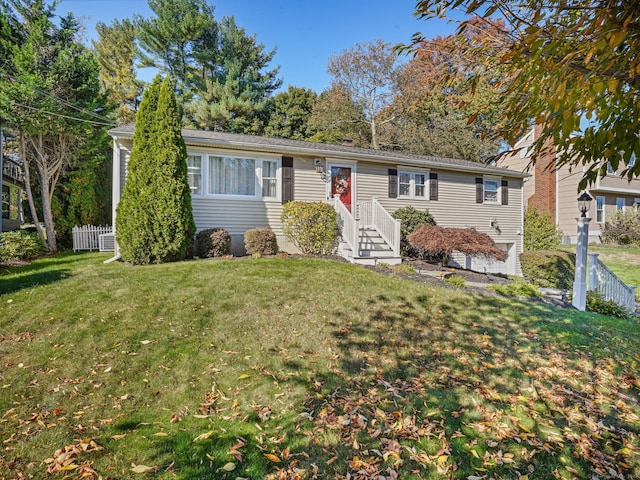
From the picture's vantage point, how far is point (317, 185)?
1109cm

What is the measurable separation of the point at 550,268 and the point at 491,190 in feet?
12.6

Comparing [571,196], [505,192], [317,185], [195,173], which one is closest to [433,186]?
[505,192]

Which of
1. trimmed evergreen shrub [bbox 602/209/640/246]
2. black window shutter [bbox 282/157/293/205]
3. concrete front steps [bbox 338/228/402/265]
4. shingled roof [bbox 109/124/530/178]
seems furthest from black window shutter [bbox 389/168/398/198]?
trimmed evergreen shrub [bbox 602/209/640/246]

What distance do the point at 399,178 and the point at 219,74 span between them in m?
18.4

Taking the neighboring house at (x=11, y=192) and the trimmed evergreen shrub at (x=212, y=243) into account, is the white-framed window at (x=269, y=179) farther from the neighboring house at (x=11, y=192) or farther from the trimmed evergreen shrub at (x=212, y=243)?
the neighboring house at (x=11, y=192)

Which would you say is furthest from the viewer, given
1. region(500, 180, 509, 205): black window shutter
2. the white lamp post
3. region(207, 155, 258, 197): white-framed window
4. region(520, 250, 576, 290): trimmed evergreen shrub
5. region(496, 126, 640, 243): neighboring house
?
region(496, 126, 640, 243): neighboring house

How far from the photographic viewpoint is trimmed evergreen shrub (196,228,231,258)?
28.9 feet

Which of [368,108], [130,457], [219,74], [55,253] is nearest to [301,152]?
[55,253]

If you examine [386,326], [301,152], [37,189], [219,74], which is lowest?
[386,326]

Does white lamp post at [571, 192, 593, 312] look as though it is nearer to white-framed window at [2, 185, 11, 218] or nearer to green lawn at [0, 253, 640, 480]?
green lawn at [0, 253, 640, 480]

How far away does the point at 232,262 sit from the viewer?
770 centimetres

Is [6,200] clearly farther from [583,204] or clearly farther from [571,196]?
[571,196]

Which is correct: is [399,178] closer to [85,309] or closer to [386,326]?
A: [386,326]

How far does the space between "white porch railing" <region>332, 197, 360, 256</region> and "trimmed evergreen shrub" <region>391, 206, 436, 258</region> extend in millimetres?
2705
